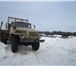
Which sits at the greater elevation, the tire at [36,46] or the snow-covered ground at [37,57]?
the tire at [36,46]

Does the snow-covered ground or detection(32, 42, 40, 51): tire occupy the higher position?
detection(32, 42, 40, 51): tire

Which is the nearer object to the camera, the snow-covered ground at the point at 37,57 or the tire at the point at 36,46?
the snow-covered ground at the point at 37,57

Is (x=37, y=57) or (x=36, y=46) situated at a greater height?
(x=36, y=46)

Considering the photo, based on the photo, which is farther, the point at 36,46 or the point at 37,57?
the point at 36,46

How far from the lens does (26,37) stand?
10.2m

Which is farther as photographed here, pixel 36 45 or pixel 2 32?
pixel 2 32

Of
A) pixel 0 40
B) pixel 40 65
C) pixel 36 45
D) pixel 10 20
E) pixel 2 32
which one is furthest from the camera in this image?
pixel 0 40

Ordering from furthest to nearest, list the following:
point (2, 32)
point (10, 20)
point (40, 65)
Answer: point (2, 32) < point (10, 20) < point (40, 65)

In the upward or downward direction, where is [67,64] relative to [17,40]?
downward

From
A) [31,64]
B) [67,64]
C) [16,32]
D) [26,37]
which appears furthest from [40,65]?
[16,32]

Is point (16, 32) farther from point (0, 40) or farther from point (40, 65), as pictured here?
point (0, 40)

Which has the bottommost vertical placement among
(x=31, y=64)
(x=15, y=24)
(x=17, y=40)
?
(x=31, y=64)

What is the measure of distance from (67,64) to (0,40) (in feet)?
36.8

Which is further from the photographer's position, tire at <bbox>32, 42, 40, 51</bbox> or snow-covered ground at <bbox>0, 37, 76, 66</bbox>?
tire at <bbox>32, 42, 40, 51</bbox>
